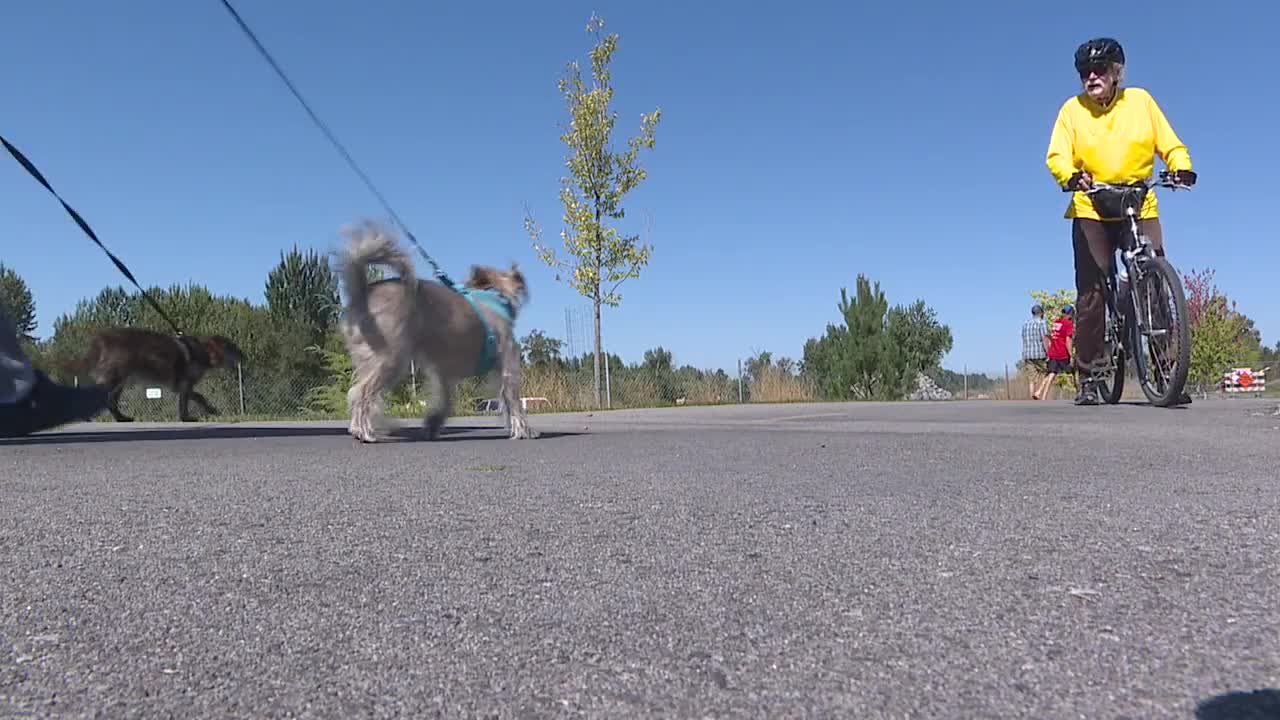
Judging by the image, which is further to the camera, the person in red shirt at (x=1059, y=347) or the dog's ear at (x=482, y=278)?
the person in red shirt at (x=1059, y=347)

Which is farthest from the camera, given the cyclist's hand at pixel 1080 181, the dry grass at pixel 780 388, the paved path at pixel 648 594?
the dry grass at pixel 780 388

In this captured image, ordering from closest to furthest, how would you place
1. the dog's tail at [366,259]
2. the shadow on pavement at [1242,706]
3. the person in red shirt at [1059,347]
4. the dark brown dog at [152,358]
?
the shadow on pavement at [1242,706]
the dog's tail at [366,259]
the dark brown dog at [152,358]
the person in red shirt at [1059,347]

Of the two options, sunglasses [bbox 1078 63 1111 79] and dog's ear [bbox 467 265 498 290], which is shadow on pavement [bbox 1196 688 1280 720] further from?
sunglasses [bbox 1078 63 1111 79]

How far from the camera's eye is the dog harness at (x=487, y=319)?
606cm

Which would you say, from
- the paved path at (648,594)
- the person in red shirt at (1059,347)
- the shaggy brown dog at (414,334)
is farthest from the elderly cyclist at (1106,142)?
the shaggy brown dog at (414,334)

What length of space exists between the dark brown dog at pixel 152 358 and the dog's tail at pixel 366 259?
435 centimetres

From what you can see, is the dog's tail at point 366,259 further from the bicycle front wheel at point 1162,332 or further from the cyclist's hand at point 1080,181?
the bicycle front wheel at point 1162,332

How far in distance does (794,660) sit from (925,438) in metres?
3.99

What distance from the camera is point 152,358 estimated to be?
29.2 feet

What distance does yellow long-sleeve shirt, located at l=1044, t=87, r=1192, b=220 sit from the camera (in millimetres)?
6586

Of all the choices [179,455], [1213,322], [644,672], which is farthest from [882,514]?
[1213,322]

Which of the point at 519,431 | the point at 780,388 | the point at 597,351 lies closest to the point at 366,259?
the point at 519,431

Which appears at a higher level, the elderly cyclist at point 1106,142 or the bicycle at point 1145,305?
the elderly cyclist at point 1106,142

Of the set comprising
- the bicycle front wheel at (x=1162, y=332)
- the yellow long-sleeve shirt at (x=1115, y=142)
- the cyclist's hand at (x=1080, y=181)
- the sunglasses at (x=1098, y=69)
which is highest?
the sunglasses at (x=1098, y=69)
